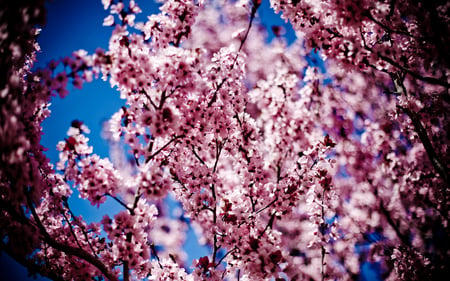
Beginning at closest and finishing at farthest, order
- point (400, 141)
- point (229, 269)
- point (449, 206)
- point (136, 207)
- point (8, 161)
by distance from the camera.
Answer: point (8, 161), point (136, 207), point (229, 269), point (449, 206), point (400, 141)

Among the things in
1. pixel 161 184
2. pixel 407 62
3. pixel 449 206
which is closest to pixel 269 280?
pixel 161 184

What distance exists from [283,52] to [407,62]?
12.4 feet

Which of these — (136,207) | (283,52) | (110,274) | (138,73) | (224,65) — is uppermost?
(283,52)

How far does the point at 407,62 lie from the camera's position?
4.88 meters

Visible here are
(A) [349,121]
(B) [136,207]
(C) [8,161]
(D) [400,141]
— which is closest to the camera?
(C) [8,161]

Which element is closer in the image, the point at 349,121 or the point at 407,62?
the point at 407,62

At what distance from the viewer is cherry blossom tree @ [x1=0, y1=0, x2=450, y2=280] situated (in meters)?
3.35

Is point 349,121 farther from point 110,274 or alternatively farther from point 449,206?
point 110,274

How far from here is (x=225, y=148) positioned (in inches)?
217

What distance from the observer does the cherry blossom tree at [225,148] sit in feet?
11.0

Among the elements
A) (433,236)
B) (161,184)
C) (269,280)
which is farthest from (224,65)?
(433,236)

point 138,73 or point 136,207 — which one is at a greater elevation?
point 138,73

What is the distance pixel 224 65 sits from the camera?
194 inches

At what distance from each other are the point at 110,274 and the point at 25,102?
2.74m
